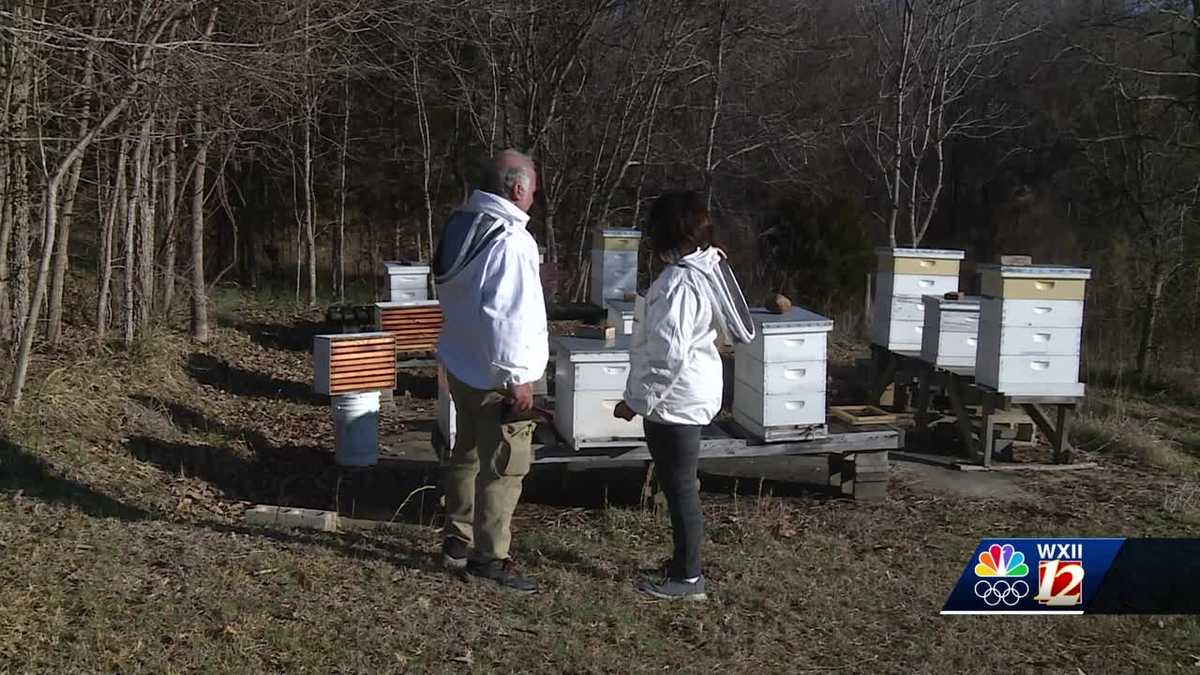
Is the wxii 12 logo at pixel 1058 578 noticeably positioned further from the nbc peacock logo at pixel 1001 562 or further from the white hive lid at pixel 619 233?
the white hive lid at pixel 619 233

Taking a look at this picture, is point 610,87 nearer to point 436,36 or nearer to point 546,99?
point 546,99

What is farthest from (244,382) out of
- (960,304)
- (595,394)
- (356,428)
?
(960,304)

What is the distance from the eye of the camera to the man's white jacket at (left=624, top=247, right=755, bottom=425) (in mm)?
3916

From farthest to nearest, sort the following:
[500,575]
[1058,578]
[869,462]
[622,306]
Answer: [622,306] → [869,462] → [1058,578] → [500,575]

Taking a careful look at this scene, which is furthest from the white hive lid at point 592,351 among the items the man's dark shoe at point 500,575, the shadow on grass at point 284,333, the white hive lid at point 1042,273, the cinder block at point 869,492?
the shadow on grass at point 284,333

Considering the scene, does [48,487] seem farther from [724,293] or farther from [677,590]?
[724,293]

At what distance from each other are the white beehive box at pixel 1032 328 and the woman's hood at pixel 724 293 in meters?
3.25

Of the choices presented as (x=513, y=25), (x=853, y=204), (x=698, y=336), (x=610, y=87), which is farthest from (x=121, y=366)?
(x=853, y=204)

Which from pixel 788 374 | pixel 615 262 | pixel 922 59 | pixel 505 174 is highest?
pixel 922 59

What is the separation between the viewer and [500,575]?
4.18 m

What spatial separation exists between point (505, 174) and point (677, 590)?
1.78 meters

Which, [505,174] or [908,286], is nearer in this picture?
[505,174]

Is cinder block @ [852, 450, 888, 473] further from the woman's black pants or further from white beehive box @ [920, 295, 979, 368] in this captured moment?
the woman's black pants

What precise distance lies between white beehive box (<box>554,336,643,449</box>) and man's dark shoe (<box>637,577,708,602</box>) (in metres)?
1.40
